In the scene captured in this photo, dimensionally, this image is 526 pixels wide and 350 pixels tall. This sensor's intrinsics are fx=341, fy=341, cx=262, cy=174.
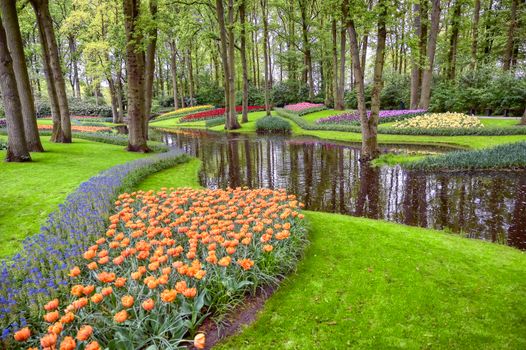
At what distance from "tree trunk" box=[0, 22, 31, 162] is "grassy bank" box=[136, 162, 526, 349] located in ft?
36.6

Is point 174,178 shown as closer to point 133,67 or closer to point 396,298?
point 133,67

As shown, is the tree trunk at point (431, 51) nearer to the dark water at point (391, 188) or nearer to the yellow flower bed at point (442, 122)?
the yellow flower bed at point (442, 122)

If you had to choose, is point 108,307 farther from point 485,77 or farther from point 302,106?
point 302,106

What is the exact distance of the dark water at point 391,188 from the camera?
8016 mm

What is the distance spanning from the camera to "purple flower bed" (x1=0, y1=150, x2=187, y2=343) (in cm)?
352

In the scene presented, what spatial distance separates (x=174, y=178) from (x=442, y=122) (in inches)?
647

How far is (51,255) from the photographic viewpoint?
460 cm

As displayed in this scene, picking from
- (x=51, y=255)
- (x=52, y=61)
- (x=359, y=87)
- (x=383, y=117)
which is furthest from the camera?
(x=383, y=117)

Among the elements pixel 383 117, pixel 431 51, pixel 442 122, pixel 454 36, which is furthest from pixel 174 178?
pixel 454 36

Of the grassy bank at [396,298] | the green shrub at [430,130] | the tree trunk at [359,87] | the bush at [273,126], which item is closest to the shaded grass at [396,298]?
the grassy bank at [396,298]

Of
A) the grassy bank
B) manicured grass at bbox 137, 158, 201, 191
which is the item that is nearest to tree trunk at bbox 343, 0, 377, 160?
manicured grass at bbox 137, 158, 201, 191

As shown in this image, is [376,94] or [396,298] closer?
[396,298]

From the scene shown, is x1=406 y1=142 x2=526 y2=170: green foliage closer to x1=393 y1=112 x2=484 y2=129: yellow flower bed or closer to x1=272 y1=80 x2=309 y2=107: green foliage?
x1=393 y1=112 x2=484 y2=129: yellow flower bed

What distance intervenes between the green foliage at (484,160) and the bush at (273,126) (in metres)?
15.2
